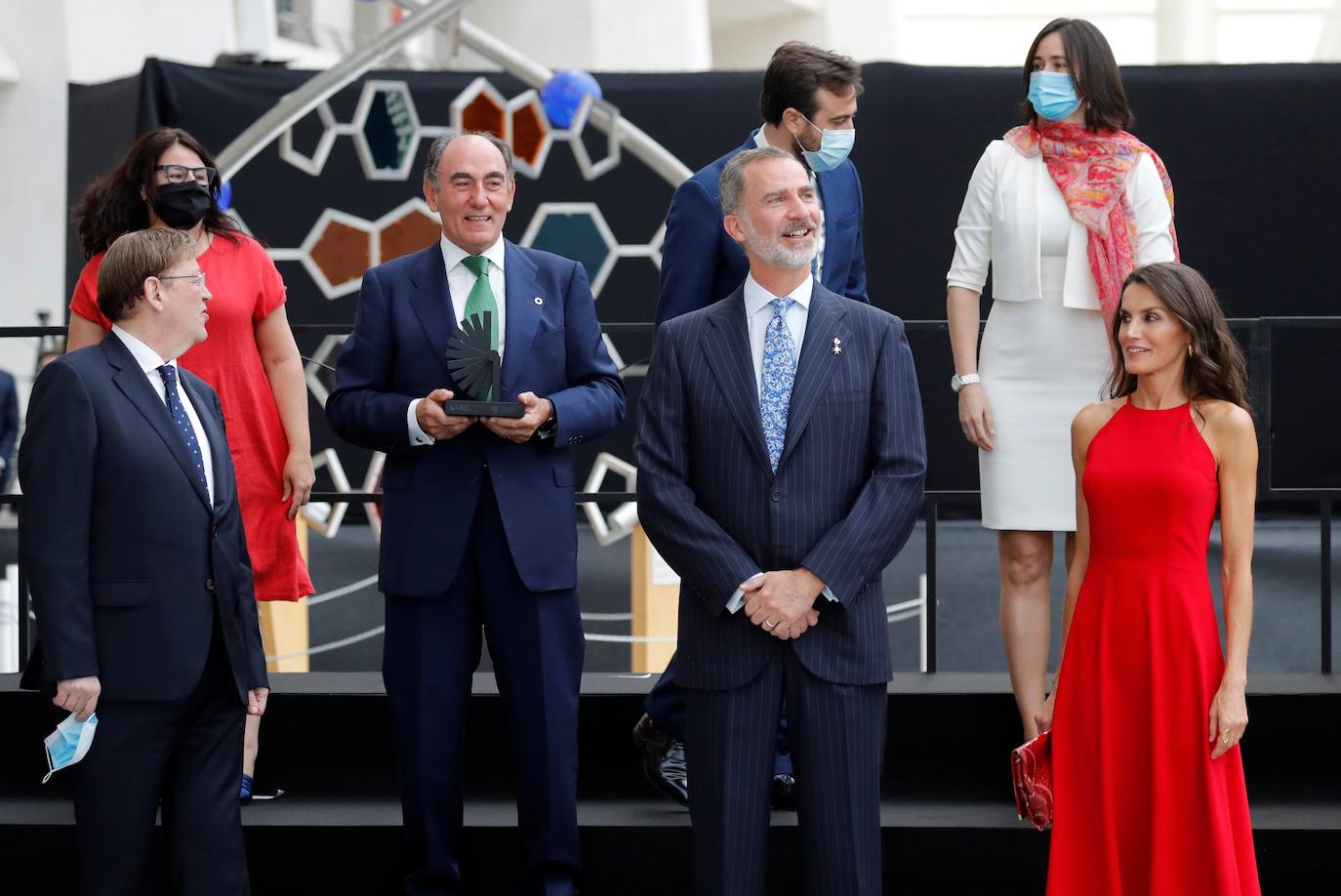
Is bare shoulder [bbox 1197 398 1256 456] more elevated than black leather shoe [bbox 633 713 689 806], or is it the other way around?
bare shoulder [bbox 1197 398 1256 456]

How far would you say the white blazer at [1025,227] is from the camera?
10.5 ft

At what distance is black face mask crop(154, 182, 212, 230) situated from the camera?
322 cm

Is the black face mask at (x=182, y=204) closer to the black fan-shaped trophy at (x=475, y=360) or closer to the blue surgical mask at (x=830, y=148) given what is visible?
the black fan-shaped trophy at (x=475, y=360)

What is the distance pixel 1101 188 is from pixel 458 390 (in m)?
1.36

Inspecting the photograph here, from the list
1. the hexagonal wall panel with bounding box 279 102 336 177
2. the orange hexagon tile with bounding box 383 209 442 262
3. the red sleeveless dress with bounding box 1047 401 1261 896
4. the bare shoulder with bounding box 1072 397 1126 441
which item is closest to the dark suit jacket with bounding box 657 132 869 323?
the bare shoulder with bounding box 1072 397 1126 441

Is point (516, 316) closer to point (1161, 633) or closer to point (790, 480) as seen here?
point (790, 480)

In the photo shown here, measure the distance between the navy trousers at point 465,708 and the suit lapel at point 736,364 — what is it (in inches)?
22.6

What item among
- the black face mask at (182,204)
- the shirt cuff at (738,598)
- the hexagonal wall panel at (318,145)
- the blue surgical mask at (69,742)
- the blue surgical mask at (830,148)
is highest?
the hexagonal wall panel at (318,145)

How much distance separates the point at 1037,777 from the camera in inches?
110

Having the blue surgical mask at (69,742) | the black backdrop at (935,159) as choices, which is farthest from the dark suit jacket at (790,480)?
the black backdrop at (935,159)

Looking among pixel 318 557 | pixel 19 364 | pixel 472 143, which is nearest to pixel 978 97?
pixel 318 557

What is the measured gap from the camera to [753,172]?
2590mm

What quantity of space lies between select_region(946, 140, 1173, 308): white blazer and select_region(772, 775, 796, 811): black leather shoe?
1.10 metres

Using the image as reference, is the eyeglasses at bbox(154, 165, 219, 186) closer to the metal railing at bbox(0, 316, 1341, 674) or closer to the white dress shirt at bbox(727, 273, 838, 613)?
the metal railing at bbox(0, 316, 1341, 674)
